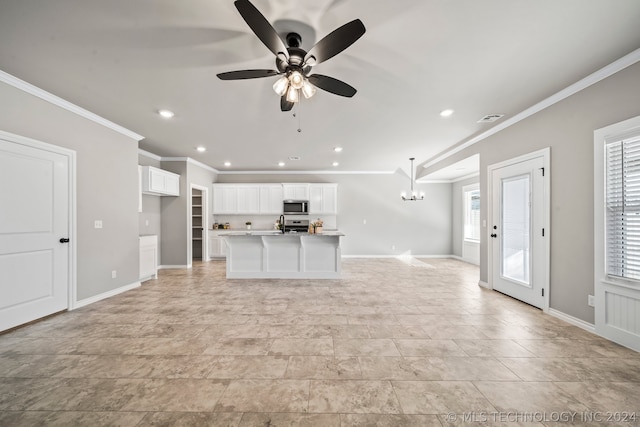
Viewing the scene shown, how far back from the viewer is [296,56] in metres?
1.93

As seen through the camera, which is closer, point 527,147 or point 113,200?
point 527,147

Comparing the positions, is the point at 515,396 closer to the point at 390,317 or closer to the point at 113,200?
the point at 390,317

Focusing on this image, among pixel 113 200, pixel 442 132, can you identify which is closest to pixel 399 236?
pixel 442 132

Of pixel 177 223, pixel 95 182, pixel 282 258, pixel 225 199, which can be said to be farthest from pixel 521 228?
pixel 225 199

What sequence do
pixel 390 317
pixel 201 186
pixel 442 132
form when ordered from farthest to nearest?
pixel 201 186 < pixel 442 132 < pixel 390 317

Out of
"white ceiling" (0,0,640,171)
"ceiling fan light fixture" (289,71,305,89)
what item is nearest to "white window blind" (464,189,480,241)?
"white ceiling" (0,0,640,171)

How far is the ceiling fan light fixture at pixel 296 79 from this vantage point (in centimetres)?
198

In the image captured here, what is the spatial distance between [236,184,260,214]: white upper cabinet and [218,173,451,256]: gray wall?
447 mm

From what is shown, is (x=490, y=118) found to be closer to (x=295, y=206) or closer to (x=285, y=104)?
(x=285, y=104)

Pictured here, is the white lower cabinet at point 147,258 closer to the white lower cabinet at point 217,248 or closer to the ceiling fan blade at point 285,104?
the white lower cabinet at point 217,248

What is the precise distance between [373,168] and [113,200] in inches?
239

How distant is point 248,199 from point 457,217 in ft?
21.0

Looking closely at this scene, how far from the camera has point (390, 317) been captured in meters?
3.03

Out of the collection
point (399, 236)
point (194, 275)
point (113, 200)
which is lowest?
point (194, 275)
